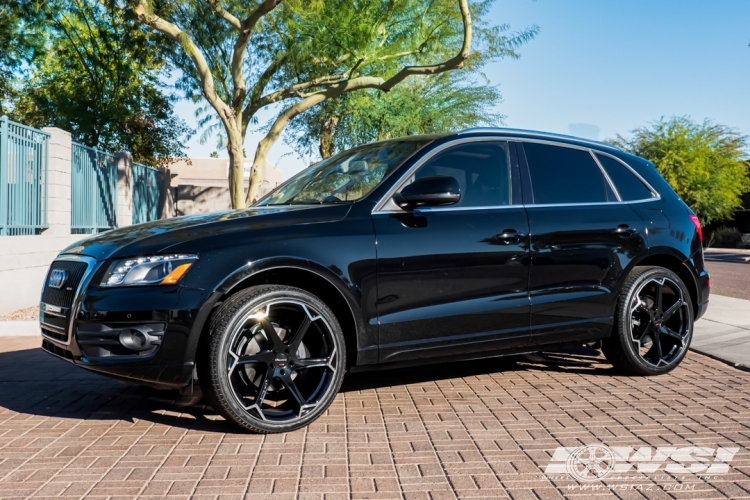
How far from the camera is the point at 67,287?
4.69m

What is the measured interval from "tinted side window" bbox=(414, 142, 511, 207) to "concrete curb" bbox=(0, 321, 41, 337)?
5.64 metres

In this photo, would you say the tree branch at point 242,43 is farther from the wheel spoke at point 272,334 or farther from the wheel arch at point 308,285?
the wheel spoke at point 272,334

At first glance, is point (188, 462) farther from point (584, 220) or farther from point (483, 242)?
point (584, 220)

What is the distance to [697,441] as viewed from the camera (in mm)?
4418

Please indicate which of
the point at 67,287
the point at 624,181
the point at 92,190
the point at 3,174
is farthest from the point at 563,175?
the point at 92,190

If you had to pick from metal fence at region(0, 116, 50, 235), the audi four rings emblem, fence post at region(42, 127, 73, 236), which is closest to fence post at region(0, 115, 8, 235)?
metal fence at region(0, 116, 50, 235)

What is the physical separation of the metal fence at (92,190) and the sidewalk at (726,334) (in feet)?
35.5

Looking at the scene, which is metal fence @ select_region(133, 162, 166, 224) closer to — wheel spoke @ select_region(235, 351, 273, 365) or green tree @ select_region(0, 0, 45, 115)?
green tree @ select_region(0, 0, 45, 115)

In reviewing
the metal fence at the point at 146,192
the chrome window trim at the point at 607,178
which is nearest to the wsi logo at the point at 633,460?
the chrome window trim at the point at 607,178

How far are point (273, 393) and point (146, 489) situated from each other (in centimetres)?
144

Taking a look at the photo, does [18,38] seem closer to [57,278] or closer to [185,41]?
[185,41]

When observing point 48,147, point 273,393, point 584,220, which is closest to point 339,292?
point 273,393

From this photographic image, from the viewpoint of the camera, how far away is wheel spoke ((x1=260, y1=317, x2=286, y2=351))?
4.52m

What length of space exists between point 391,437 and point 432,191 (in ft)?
5.08
